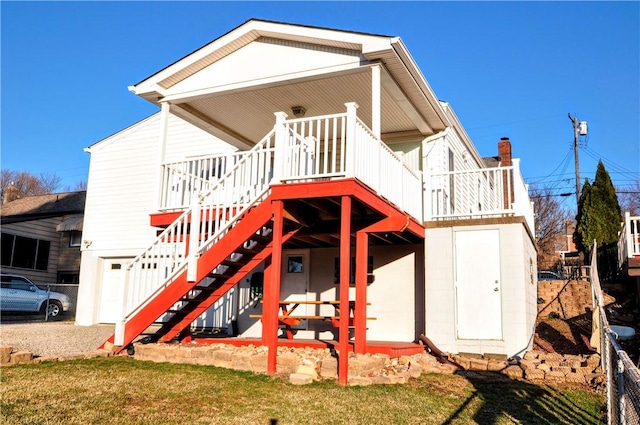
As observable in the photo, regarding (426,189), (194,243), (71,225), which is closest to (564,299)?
(426,189)

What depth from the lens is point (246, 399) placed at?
19.3 feet

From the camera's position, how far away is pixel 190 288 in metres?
8.45

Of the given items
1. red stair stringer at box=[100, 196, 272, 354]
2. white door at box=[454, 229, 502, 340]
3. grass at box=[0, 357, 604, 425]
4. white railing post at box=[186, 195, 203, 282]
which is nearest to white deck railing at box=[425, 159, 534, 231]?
white door at box=[454, 229, 502, 340]

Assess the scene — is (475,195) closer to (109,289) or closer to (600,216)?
(109,289)

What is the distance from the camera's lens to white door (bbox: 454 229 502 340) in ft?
32.0

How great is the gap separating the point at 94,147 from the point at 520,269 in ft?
46.2

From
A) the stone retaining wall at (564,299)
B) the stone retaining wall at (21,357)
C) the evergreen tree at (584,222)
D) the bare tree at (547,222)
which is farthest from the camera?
the bare tree at (547,222)

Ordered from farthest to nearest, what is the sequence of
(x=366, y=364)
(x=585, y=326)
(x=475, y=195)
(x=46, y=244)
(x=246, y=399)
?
(x=46, y=244), (x=585, y=326), (x=475, y=195), (x=366, y=364), (x=246, y=399)

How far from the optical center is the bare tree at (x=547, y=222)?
34375 mm

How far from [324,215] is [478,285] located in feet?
10.5

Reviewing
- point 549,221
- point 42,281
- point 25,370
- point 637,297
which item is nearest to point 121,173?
point 42,281

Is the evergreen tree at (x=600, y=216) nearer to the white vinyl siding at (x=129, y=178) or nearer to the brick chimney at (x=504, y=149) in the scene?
the brick chimney at (x=504, y=149)

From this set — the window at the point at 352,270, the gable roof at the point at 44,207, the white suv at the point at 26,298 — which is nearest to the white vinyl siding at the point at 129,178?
the white suv at the point at 26,298

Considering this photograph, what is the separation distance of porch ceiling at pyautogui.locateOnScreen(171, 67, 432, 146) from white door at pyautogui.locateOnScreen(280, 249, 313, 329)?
2.98 m
